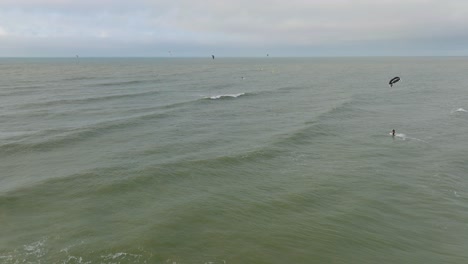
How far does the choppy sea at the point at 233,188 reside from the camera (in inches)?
823

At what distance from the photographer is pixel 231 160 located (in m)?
35.6

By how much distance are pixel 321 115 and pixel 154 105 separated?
3089 cm

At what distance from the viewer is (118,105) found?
6556cm

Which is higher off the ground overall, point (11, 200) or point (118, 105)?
point (118, 105)

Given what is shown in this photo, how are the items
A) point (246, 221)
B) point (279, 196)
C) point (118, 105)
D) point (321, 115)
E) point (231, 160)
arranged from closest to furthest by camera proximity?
point (246, 221) → point (279, 196) → point (231, 160) → point (321, 115) → point (118, 105)

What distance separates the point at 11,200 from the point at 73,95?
56.4 metres

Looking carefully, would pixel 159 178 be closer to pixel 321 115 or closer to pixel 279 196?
pixel 279 196

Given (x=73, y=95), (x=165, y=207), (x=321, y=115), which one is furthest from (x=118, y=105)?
(x=165, y=207)

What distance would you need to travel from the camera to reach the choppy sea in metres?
20.9

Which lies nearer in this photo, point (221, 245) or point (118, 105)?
point (221, 245)

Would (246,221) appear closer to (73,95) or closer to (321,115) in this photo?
(321,115)

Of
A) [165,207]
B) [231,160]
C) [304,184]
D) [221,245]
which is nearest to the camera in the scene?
[221,245]

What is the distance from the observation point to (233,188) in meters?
29.5

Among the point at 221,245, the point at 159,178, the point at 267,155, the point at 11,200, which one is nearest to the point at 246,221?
the point at 221,245
